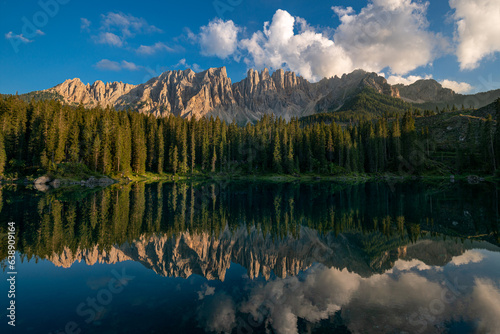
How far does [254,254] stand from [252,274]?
2.87 meters

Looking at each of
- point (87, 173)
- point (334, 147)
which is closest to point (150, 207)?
point (87, 173)

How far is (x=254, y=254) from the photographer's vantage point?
54.9 feet

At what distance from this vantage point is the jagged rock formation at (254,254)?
14.3m

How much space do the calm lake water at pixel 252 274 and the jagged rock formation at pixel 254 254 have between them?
3.3 inches

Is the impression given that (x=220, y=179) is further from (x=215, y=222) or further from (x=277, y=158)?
(x=215, y=222)

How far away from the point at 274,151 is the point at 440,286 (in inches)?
3644

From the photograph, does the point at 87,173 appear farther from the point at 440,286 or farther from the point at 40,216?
the point at 440,286

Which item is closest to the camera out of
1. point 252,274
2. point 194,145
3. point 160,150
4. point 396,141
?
point 252,274

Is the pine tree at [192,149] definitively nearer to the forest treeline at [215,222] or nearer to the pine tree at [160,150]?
the pine tree at [160,150]

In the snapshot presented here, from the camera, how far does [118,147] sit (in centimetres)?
7556

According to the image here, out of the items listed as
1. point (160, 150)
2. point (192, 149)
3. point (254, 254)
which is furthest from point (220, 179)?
point (254, 254)

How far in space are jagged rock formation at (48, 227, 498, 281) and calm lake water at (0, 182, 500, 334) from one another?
3.3 inches

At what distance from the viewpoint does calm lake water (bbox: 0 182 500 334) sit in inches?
350

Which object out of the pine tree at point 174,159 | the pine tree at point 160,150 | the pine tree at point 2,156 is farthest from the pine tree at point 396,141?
the pine tree at point 2,156
